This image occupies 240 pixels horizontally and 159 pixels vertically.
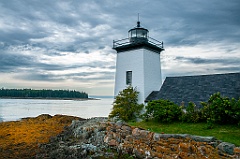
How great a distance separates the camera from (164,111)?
12281 mm

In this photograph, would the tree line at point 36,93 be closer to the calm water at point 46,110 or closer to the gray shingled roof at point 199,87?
the calm water at point 46,110

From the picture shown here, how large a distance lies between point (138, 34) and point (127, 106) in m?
6.76

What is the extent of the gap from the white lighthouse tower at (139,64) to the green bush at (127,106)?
61 cm

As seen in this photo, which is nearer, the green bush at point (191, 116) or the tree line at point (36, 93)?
the green bush at point (191, 116)

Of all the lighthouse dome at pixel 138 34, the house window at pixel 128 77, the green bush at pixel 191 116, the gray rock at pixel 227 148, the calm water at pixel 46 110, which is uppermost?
the lighthouse dome at pixel 138 34

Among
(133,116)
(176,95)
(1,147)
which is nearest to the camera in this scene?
(1,147)

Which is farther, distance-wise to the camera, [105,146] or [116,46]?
[116,46]

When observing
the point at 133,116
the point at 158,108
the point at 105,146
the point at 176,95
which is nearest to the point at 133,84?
the point at 133,116

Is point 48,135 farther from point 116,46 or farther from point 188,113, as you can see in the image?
point 116,46

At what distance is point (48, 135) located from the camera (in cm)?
1088

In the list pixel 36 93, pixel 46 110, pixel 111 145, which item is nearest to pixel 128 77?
pixel 111 145

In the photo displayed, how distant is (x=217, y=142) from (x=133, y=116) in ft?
36.1

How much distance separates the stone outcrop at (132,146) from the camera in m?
6.89

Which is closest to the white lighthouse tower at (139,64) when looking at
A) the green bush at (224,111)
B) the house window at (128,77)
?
the house window at (128,77)
